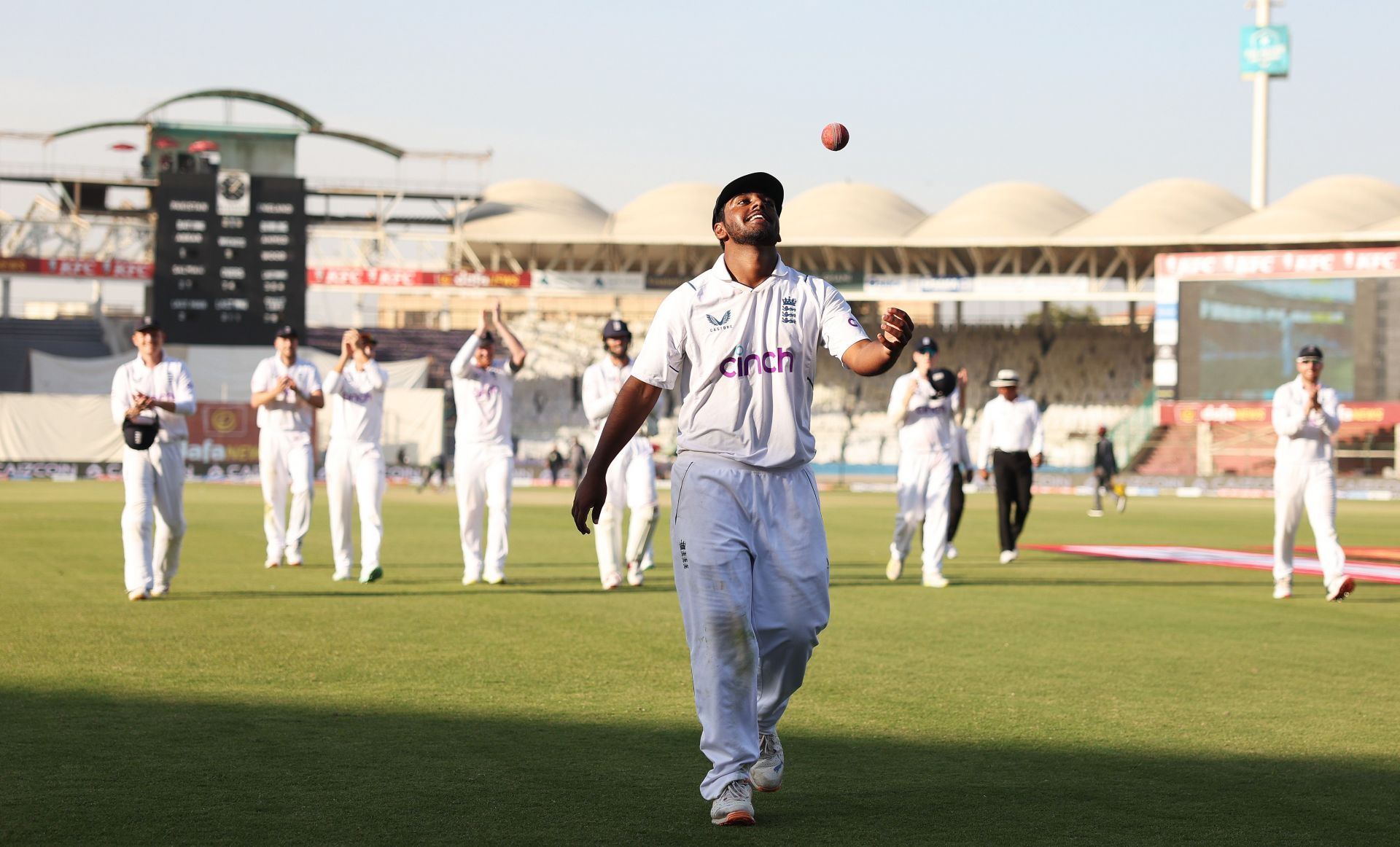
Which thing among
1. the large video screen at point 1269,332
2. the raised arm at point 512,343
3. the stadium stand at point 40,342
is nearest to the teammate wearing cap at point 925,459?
the raised arm at point 512,343

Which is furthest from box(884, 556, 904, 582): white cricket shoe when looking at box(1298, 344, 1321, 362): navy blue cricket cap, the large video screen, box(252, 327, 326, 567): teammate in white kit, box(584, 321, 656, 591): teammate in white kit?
the large video screen

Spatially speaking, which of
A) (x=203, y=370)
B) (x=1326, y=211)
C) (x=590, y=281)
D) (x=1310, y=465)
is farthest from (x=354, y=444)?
(x=1326, y=211)

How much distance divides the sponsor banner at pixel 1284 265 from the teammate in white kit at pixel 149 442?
152 feet

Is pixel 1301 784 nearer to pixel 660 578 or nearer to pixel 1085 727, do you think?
pixel 1085 727

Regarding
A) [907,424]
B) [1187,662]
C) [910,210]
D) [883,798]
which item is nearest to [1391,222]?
[910,210]

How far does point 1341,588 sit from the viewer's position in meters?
12.8

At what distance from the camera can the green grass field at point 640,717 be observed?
509 centimetres

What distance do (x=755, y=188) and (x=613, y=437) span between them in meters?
1.04

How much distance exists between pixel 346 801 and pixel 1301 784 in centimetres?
351

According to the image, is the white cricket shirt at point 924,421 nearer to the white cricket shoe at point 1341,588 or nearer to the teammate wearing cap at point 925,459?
the teammate wearing cap at point 925,459

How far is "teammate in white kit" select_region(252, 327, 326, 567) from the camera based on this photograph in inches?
592

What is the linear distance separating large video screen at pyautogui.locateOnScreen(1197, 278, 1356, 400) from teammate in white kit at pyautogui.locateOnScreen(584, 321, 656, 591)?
40720 mm

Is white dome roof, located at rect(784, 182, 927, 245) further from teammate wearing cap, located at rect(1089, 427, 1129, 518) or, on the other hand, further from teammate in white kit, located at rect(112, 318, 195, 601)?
teammate in white kit, located at rect(112, 318, 195, 601)

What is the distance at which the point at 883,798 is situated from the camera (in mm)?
5438
